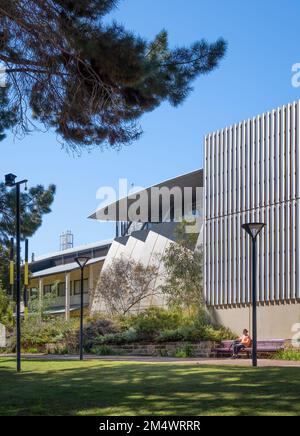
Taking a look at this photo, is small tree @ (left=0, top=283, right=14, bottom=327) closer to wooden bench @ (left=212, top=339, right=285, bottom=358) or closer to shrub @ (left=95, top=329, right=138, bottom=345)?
shrub @ (left=95, top=329, right=138, bottom=345)

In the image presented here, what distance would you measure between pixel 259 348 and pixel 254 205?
6081 millimetres

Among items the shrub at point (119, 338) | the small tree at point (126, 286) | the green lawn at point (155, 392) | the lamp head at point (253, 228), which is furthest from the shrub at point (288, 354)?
the small tree at point (126, 286)

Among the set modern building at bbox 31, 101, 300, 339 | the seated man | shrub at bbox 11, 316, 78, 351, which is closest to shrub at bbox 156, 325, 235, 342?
modern building at bbox 31, 101, 300, 339

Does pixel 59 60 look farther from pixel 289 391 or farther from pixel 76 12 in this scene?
pixel 289 391

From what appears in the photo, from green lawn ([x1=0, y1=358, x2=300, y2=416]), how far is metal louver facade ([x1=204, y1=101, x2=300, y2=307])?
525 inches

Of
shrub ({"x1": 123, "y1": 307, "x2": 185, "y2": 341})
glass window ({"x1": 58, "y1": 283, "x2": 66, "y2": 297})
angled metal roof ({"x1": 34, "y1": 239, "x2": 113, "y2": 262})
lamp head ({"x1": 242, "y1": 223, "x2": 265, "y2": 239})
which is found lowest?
shrub ({"x1": 123, "y1": 307, "x2": 185, "y2": 341})

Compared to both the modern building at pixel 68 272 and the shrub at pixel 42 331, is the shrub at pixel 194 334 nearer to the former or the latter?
the shrub at pixel 42 331

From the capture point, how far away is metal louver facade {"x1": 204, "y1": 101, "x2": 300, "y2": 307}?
31000mm

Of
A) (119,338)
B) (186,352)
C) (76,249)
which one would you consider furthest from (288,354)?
(76,249)

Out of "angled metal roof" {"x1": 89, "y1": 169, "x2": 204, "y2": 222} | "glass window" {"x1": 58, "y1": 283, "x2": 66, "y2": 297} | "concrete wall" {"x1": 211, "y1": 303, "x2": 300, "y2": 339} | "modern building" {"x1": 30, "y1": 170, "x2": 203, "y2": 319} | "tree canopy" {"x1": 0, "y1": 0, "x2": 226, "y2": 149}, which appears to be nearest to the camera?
"tree canopy" {"x1": 0, "y1": 0, "x2": 226, "y2": 149}

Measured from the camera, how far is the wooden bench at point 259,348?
29.3 meters

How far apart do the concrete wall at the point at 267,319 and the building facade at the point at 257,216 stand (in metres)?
0.04

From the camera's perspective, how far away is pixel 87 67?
15.4 metres

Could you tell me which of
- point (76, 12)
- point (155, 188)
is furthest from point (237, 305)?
point (76, 12)
